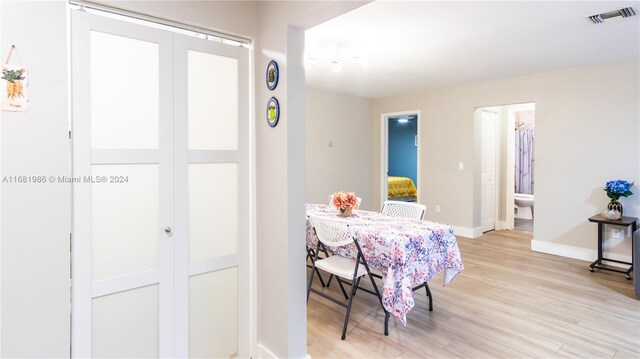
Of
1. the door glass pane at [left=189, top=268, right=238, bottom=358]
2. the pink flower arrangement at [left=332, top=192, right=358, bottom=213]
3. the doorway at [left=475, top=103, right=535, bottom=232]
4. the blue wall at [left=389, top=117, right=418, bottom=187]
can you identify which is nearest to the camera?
the door glass pane at [left=189, top=268, right=238, bottom=358]

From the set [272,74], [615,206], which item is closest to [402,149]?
[615,206]

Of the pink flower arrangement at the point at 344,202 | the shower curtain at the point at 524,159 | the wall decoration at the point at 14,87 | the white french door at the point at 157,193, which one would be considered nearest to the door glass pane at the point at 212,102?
the white french door at the point at 157,193

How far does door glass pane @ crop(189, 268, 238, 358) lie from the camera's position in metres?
2.14

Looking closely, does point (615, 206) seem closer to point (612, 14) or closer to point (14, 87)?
point (612, 14)

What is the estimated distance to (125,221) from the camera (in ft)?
6.18

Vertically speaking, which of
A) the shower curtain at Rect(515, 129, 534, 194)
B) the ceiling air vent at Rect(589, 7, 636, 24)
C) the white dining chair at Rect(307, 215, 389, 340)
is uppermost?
the ceiling air vent at Rect(589, 7, 636, 24)

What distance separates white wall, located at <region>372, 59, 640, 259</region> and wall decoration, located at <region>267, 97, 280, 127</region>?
4310 millimetres

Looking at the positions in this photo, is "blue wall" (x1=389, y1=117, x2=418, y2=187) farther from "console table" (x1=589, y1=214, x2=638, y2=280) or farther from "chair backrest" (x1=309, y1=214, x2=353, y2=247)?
"chair backrest" (x1=309, y1=214, x2=353, y2=247)

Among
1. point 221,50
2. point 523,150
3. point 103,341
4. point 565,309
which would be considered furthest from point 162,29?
point 523,150

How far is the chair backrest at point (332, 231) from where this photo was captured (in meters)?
2.65

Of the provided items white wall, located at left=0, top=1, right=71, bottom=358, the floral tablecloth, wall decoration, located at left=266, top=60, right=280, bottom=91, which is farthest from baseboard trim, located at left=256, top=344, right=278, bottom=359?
wall decoration, located at left=266, top=60, right=280, bottom=91

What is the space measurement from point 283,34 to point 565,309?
3.23m

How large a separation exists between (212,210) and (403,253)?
133cm

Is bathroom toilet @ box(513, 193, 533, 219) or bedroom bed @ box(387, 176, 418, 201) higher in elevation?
bedroom bed @ box(387, 176, 418, 201)
